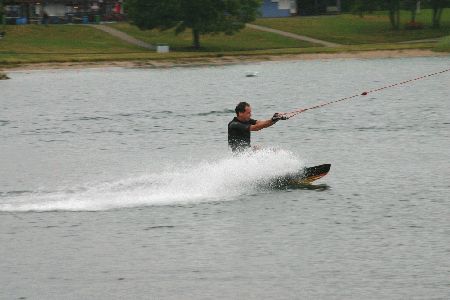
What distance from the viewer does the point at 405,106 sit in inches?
2074

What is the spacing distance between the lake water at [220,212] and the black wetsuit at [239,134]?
41 cm

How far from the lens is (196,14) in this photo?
339 feet

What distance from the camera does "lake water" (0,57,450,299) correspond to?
686 inches

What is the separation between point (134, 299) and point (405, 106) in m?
38.3

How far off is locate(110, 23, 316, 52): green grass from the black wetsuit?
259ft

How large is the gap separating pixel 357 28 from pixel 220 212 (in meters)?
102

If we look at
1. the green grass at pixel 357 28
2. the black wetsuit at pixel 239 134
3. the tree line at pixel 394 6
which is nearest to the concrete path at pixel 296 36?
the green grass at pixel 357 28

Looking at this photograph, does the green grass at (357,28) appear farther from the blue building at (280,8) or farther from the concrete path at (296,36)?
the blue building at (280,8)

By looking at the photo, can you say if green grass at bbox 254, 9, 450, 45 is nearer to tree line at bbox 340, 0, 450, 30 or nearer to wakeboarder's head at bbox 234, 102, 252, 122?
tree line at bbox 340, 0, 450, 30

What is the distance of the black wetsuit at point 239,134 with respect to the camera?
23641 mm

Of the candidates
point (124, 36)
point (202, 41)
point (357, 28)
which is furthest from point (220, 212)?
point (357, 28)

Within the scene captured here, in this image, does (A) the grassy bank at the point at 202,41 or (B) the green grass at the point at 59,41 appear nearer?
(A) the grassy bank at the point at 202,41

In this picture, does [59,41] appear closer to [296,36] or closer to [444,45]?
[296,36]

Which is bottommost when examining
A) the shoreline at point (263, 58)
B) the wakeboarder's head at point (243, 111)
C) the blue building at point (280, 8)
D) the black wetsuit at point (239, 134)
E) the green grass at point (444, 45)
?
the shoreline at point (263, 58)
